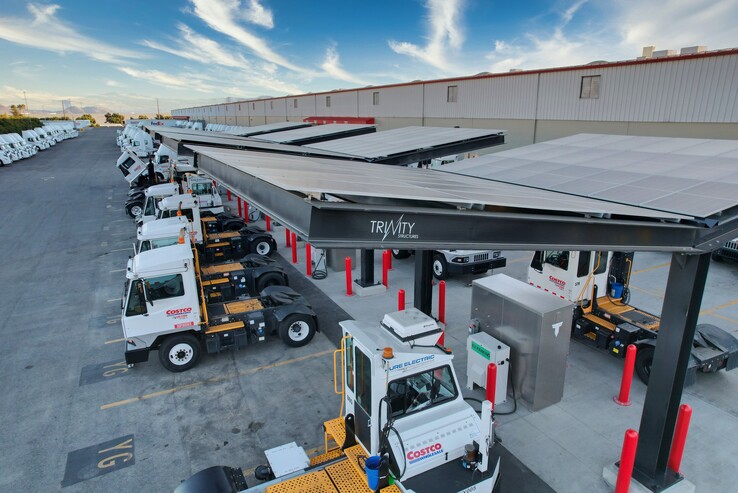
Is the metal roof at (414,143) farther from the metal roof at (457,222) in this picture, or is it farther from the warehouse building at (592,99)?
the metal roof at (457,222)

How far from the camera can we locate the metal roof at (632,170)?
20.8 feet

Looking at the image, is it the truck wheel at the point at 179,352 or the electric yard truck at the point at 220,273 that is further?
the electric yard truck at the point at 220,273

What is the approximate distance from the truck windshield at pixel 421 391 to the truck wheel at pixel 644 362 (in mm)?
5212

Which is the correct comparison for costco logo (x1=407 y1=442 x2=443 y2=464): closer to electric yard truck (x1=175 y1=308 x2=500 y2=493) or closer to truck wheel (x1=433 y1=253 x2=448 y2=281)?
electric yard truck (x1=175 y1=308 x2=500 y2=493)

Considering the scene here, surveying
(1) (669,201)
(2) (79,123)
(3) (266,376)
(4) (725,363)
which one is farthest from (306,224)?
(2) (79,123)

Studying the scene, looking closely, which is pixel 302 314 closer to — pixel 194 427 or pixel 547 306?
pixel 194 427

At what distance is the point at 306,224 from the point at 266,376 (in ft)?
21.6

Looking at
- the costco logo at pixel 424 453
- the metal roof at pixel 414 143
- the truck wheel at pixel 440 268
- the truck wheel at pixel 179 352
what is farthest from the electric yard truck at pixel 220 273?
the costco logo at pixel 424 453

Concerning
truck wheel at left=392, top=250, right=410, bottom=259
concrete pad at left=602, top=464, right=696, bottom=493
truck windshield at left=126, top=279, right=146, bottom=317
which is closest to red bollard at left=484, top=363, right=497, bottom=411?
concrete pad at left=602, top=464, right=696, bottom=493

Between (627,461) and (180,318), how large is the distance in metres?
8.50

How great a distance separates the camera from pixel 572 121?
21188 millimetres

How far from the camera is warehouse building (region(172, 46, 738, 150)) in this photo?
16.2 meters

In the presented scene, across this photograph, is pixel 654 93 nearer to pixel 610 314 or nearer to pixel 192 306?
pixel 610 314

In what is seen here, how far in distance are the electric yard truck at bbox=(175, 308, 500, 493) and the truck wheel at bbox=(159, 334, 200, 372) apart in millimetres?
4600
